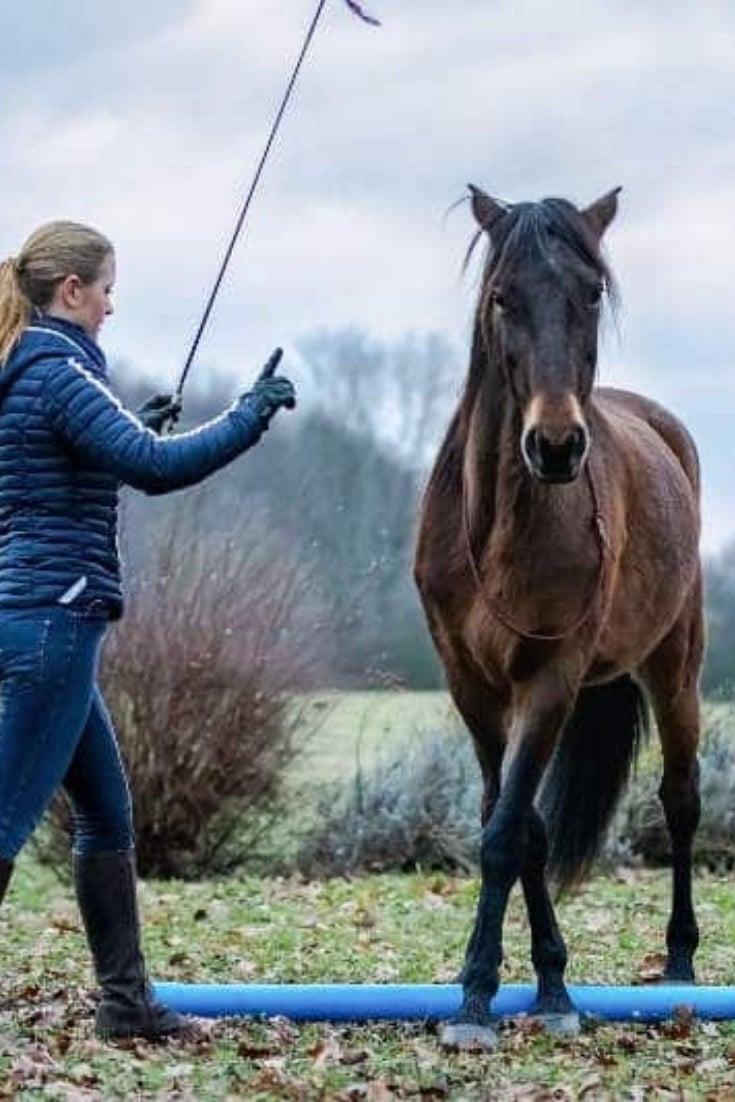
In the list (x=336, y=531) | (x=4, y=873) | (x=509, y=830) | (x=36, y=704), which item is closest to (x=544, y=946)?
(x=509, y=830)

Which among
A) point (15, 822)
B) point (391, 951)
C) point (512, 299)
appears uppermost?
point (512, 299)

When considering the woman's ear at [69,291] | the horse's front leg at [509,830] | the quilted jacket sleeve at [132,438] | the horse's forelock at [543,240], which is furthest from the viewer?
the horse's front leg at [509,830]

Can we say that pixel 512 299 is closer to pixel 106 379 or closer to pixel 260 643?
pixel 106 379

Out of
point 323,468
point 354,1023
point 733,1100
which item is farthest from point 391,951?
point 323,468

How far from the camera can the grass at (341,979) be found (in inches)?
221

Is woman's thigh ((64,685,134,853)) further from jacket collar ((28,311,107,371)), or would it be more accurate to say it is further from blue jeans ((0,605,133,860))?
jacket collar ((28,311,107,371))

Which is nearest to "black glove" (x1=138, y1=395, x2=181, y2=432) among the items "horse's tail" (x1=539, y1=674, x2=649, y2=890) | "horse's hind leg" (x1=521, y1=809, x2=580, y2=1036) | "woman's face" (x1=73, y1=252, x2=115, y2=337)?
"woman's face" (x1=73, y1=252, x2=115, y2=337)

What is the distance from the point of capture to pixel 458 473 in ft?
22.8

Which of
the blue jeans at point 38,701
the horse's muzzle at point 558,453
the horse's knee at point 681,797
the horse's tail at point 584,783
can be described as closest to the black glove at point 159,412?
the blue jeans at point 38,701

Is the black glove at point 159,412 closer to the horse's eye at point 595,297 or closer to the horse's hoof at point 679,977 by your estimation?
the horse's eye at point 595,297

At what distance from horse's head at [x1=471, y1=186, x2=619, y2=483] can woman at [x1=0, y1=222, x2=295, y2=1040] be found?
774mm

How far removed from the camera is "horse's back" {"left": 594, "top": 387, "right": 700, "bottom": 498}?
859cm

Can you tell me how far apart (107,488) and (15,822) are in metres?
0.93

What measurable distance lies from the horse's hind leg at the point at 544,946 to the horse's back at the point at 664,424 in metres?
2.19
